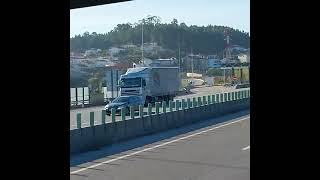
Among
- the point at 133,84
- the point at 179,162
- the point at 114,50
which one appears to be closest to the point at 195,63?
the point at 114,50

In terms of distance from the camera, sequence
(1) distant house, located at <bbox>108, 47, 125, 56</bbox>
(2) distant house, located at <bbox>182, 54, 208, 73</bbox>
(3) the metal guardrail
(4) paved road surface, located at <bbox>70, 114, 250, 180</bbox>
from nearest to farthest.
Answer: (4) paved road surface, located at <bbox>70, 114, 250, 180</bbox>, (3) the metal guardrail, (2) distant house, located at <bbox>182, 54, 208, 73</bbox>, (1) distant house, located at <bbox>108, 47, 125, 56</bbox>

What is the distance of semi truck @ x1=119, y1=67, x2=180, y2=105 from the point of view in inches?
1551

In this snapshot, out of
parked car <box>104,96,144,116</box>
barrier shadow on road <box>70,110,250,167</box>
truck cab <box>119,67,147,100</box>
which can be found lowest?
barrier shadow on road <box>70,110,250,167</box>

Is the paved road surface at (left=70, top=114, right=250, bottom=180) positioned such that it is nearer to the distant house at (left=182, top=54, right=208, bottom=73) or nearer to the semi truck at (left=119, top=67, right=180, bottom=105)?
the semi truck at (left=119, top=67, right=180, bottom=105)

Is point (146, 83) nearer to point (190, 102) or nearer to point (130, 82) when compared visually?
point (130, 82)

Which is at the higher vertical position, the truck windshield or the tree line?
the tree line

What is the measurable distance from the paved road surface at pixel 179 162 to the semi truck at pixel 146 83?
2010cm

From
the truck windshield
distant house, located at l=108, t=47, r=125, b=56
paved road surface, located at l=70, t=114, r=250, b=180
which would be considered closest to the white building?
distant house, located at l=108, t=47, r=125, b=56

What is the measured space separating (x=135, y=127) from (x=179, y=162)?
6.72 m

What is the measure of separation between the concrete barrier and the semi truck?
33.3 ft

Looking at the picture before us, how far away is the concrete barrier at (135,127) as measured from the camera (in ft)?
51.8
